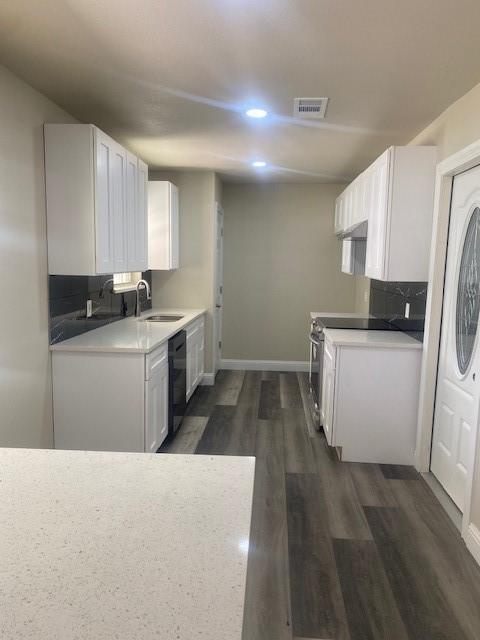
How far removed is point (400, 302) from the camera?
3.98 metres

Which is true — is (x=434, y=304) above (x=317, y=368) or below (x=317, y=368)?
above

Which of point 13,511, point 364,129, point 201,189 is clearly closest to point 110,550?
point 13,511

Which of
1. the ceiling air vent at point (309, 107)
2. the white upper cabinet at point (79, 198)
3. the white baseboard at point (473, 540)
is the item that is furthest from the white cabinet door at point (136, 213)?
the white baseboard at point (473, 540)

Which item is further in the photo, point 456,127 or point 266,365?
point 266,365

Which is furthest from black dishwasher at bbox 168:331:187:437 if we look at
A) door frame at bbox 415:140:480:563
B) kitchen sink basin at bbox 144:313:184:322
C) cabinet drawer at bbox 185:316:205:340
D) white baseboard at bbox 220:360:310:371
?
Result: white baseboard at bbox 220:360:310:371

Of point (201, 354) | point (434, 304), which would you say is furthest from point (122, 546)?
point (201, 354)

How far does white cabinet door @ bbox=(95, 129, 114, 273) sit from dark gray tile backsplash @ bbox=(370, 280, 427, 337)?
7.43ft

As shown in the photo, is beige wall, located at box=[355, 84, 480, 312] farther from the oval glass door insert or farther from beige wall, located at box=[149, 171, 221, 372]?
beige wall, located at box=[149, 171, 221, 372]

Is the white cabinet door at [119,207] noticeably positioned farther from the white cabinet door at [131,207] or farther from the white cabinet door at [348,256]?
the white cabinet door at [348,256]

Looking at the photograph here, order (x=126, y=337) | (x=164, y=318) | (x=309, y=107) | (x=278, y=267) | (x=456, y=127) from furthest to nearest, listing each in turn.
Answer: (x=278, y=267) < (x=164, y=318) < (x=126, y=337) < (x=309, y=107) < (x=456, y=127)

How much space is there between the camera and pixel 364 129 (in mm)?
3365

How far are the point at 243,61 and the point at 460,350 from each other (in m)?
2.03

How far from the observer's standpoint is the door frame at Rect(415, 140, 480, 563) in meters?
2.96

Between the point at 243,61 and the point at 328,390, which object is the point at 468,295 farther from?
the point at 243,61
